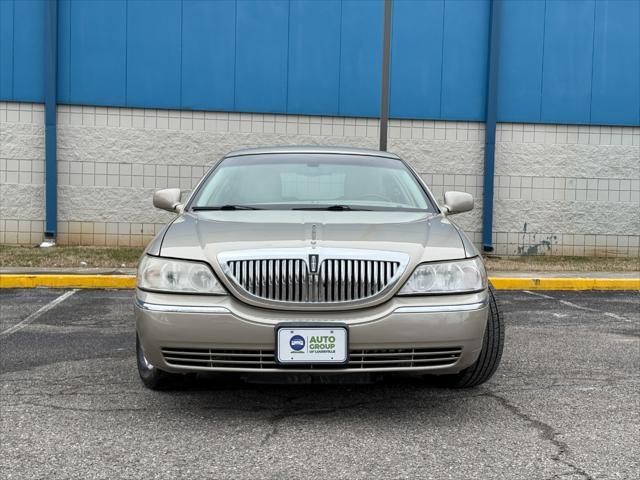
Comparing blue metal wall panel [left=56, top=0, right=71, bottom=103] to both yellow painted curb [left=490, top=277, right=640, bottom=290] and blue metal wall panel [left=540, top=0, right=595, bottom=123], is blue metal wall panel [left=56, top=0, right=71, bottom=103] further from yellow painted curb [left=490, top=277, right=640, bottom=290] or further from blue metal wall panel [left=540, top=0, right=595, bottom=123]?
blue metal wall panel [left=540, top=0, right=595, bottom=123]

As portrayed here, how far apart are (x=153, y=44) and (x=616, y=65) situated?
25.3ft

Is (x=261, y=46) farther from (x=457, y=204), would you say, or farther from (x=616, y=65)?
(x=457, y=204)

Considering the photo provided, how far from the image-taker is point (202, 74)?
40.2 feet

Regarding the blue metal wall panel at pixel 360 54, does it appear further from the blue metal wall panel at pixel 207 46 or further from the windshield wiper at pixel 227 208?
the windshield wiper at pixel 227 208

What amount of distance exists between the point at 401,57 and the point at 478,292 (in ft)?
31.3

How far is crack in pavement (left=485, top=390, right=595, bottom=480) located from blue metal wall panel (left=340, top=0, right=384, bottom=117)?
29.2 ft

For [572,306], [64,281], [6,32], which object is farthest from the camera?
[6,32]

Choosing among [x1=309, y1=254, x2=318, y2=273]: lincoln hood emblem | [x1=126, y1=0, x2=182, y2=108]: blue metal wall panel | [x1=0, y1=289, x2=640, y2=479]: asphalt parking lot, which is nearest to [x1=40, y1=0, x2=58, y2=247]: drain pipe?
[x1=126, y1=0, x2=182, y2=108]: blue metal wall panel

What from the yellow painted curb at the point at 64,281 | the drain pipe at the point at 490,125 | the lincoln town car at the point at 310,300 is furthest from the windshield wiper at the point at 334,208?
the drain pipe at the point at 490,125

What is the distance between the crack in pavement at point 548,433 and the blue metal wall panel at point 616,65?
9.92 meters

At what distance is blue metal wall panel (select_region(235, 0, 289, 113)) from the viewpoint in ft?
40.2

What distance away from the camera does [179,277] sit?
344 centimetres

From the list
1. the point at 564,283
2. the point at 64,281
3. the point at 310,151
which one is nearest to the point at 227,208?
the point at 310,151

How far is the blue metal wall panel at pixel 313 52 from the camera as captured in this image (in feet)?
40.4
